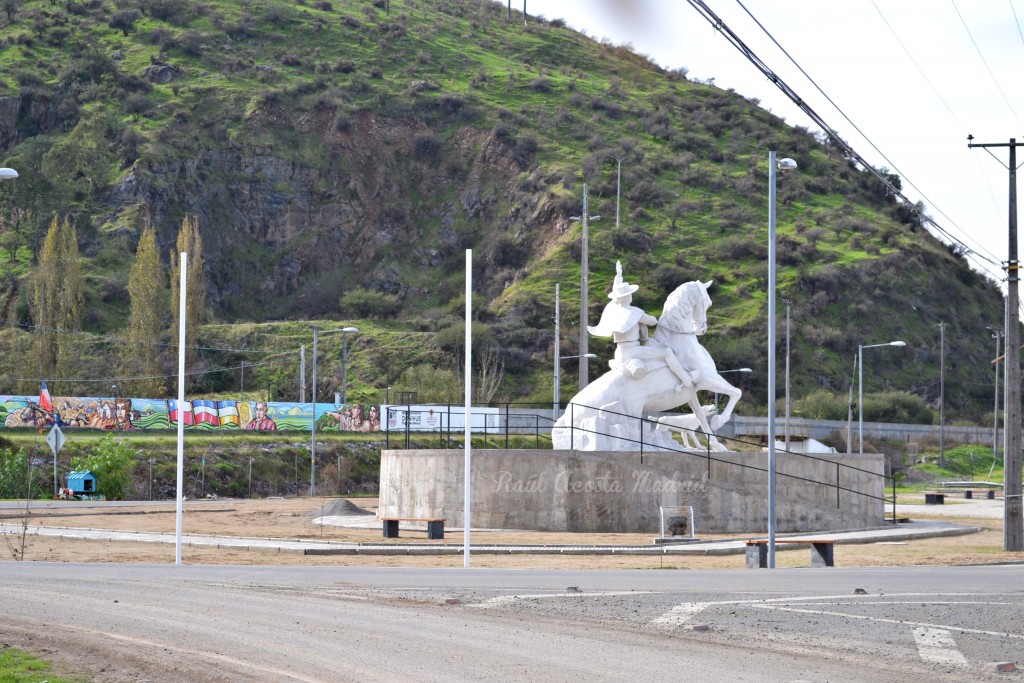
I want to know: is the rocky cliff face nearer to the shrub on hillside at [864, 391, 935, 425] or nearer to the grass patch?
the shrub on hillside at [864, 391, 935, 425]

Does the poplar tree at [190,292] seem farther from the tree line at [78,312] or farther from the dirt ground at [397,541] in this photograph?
the dirt ground at [397,541]

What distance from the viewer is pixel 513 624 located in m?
12.8

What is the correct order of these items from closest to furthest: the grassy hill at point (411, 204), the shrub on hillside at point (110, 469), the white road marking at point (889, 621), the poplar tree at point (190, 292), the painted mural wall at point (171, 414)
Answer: the white road marking at point (889, 621) → the shrub on hillside at point (110, 469) → the painted mural wall at point (171, 414) → the poplar tree at point (190, 292) → the grassy hill at point (411, 204)

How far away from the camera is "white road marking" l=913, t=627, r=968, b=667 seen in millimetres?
10711

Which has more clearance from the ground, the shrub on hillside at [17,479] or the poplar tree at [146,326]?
the poplar tree at [146,326]

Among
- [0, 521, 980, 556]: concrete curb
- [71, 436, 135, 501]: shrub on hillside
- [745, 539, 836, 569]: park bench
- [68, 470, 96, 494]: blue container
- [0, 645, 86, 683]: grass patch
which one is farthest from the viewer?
[71, 436, 135, 501]: shrub on hillside

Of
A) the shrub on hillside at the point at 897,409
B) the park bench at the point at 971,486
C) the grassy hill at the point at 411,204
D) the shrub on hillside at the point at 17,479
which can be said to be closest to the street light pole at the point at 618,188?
the grassy hill at the point at 411,204

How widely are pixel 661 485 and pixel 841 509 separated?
4.26m

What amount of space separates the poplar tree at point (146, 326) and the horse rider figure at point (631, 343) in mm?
41662

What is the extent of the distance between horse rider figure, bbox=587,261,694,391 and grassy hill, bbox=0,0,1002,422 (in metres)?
46.6

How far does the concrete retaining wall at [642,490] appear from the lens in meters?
27.6

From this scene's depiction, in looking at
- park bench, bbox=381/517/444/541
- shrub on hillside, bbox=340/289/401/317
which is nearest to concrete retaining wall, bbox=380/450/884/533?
park bench, bbox=381/517/444/541

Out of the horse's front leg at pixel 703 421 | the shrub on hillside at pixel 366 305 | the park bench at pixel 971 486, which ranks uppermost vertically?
the shrub on hillside at pixel 366 305

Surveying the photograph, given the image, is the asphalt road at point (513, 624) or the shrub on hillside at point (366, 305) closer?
the asphalt road at point (513, 624)
